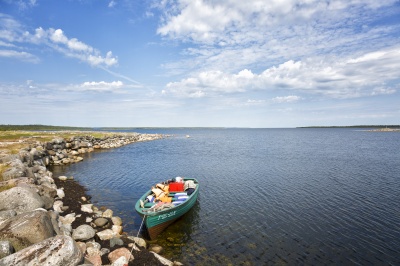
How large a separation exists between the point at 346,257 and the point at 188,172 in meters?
28.0

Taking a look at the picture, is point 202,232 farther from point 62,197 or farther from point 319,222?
point 62,197

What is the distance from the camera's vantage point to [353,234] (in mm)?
17953

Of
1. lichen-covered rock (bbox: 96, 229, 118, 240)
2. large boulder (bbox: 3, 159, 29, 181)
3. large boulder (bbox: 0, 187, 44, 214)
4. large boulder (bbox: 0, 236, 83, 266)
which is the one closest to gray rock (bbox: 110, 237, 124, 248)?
lichen-covered rock (bbox: 96, 229, 118, 240)

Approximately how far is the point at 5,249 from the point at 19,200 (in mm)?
5432

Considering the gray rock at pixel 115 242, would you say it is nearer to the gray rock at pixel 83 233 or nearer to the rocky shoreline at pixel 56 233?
the rocky shoreline at pixel 56 233

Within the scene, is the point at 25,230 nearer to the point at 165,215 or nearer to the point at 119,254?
the point at 119,254

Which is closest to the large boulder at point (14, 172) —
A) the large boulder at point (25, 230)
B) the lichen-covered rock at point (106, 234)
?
the lichen-covered rock at point (106, 234)

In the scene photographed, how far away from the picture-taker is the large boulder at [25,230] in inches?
382

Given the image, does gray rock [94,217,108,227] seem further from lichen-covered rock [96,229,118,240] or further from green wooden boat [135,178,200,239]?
green wooden boat [135,178,200,239]

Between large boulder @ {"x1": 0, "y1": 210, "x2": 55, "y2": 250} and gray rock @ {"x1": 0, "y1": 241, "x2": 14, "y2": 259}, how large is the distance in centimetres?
66

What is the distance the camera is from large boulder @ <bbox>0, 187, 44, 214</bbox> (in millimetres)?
12953

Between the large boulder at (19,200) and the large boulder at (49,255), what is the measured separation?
19.8 feet

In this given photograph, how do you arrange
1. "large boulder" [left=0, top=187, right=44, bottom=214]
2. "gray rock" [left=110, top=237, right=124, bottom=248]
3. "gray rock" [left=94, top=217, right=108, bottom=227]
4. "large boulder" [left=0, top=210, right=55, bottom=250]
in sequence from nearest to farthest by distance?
"large boulder" [left=0, top=210, right=55, bottom=250], "large boulder" [left=0, top=187, right=44, bottom=214], "gray rock" [left=110, top=237, right=124, bottom=248], "gray rock" [left=94, top=217, right=108, bottom=227]

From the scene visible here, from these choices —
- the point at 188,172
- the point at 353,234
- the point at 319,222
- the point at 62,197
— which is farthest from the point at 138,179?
the point at 353,234
